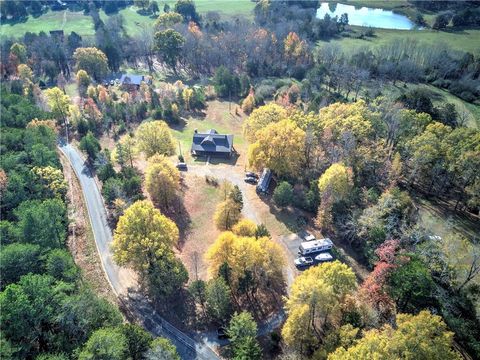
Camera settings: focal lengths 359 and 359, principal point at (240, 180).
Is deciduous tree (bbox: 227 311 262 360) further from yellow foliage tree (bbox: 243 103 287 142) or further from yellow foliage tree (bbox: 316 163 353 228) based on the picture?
yellow foliage tree (bbox: 243 103 287 142)

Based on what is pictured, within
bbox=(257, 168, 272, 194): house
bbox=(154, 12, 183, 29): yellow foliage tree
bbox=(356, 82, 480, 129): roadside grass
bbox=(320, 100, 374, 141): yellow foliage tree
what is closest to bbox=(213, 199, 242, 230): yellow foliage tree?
bbox=(257, 168, 272, 194): house

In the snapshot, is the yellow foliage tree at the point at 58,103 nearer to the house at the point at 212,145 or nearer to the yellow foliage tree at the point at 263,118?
the house at the point at 212,145

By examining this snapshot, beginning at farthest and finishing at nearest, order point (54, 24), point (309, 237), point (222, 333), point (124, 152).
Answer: point (54, 24)
point (124, 152)
point (309, 237)
point (222, 333)

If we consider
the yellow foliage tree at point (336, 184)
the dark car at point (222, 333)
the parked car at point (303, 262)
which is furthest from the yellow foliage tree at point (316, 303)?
the yellow foliage tree at point (336, 184)

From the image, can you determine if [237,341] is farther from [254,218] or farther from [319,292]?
[254,218]

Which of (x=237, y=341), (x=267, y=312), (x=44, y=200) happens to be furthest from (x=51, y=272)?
(x=267, y=312)

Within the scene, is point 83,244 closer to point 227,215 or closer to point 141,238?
point 141,238

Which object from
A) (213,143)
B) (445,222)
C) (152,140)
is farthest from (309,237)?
(152,140)
